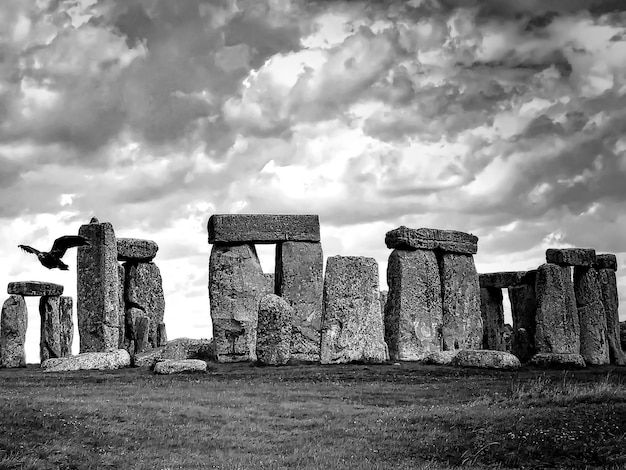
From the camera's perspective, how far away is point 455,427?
19.6 m

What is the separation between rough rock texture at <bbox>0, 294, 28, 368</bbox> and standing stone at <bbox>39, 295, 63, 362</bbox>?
165cm

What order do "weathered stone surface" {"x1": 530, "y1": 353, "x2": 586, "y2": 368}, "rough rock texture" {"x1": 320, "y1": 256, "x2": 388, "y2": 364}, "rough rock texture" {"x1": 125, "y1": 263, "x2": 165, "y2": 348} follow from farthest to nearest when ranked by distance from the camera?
"rough rock texture" {"x1": 125, "y1": 263, "x2": 165, "y2": 348}
"weathered stone surface" {"x1": 530, "y1": 353, "x2": 586, "y2": 368}
"rough rock texture" {"x1": 320, "y1": 256, "x2": 388, "y2": 364}

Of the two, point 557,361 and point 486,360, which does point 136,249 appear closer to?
point 486,360

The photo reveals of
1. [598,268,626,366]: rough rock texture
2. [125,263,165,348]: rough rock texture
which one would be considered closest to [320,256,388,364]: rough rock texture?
[125,263,165,348]: rough rock texture

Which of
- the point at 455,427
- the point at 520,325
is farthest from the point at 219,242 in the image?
the point at 455,427

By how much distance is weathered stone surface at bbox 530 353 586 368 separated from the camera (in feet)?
107

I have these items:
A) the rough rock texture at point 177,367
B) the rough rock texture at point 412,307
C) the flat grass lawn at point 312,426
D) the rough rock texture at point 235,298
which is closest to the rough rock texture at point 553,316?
the rough rock texture at point 412,307

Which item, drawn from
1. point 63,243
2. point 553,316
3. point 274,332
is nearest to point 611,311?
point 553,316

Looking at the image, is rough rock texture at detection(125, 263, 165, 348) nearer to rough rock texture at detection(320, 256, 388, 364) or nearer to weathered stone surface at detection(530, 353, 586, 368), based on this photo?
rough rock texture at detection(320, 256, 388, 364)

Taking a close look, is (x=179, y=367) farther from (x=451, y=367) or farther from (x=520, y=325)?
Result: (x=520, y=325)

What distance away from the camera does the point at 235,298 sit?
36.5 m

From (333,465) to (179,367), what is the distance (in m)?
12.8

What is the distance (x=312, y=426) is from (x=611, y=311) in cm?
2494

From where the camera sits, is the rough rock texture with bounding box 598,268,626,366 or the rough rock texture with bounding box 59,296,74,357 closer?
the rough rock texture with bounding box 598,268,626,366
